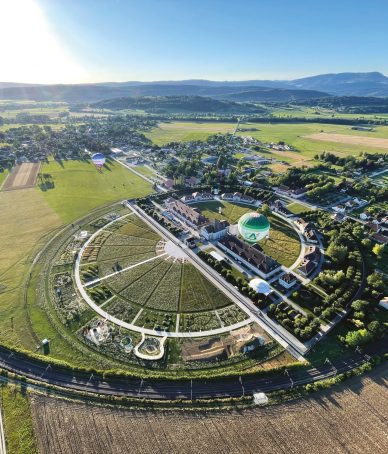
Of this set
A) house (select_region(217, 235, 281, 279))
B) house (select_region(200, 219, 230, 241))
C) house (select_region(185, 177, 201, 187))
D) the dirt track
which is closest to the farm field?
house (select_region(217, 235, 281, 279))

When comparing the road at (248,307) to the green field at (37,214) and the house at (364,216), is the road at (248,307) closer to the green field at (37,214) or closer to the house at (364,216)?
the green field at (37,214)

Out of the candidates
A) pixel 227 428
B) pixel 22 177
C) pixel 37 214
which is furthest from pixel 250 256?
pixel 22 177

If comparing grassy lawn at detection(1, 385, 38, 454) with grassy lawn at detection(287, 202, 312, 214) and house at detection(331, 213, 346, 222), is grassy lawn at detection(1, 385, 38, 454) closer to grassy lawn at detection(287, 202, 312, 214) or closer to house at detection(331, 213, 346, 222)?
grassy lawn at detection(287, 202, 312, 214)

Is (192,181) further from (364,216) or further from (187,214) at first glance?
(364,216)

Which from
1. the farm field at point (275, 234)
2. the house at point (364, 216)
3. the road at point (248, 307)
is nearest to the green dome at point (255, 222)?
the farm field at point (275, 234)

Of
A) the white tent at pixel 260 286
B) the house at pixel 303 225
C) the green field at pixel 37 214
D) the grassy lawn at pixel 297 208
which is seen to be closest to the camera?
the green field at pixel 37 214

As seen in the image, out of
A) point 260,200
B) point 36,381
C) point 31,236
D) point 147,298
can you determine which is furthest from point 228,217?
point 36,381
